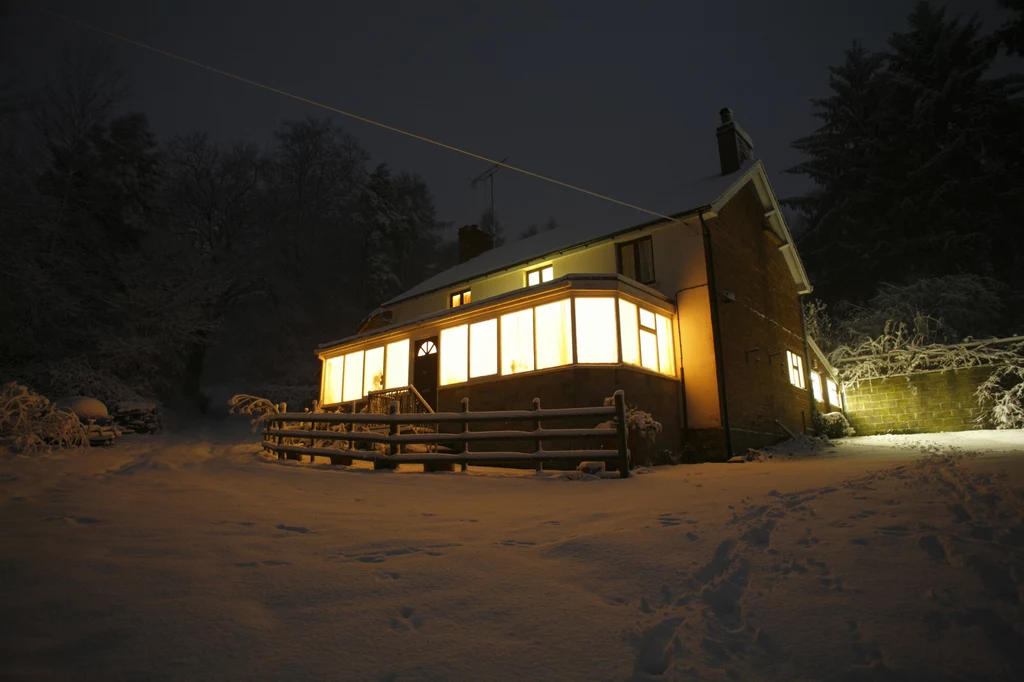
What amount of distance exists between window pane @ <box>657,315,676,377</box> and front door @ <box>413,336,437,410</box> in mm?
6413

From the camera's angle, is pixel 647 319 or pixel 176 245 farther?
pixel 176 245

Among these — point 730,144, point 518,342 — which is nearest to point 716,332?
point 518,342

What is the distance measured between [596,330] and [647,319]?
1.82 meters

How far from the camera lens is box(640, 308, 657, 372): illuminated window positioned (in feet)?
45.9

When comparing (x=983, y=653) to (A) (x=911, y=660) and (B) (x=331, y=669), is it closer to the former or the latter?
(A) (x=911, y=660)

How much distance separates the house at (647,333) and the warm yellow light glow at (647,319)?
6 centimetres

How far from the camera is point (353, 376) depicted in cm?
1939

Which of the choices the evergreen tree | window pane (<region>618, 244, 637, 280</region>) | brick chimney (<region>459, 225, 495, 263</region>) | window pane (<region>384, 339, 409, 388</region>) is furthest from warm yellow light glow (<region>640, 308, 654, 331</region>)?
the evergreen tree

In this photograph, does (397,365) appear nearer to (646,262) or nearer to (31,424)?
(646,262)

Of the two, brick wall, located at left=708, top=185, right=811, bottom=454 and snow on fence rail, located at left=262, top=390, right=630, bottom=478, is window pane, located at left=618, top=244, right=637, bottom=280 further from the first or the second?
snow on fence rail, located at left=262, top=390, right=630, bottom=478

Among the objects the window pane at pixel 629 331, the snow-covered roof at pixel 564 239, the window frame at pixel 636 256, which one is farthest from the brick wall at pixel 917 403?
the window pane at pixel 629 331

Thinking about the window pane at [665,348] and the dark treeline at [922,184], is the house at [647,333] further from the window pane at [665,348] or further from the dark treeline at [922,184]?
the dark treeline at [922,184]

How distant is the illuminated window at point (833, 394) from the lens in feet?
73.7

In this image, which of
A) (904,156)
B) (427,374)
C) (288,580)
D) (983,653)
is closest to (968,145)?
(904,156)
